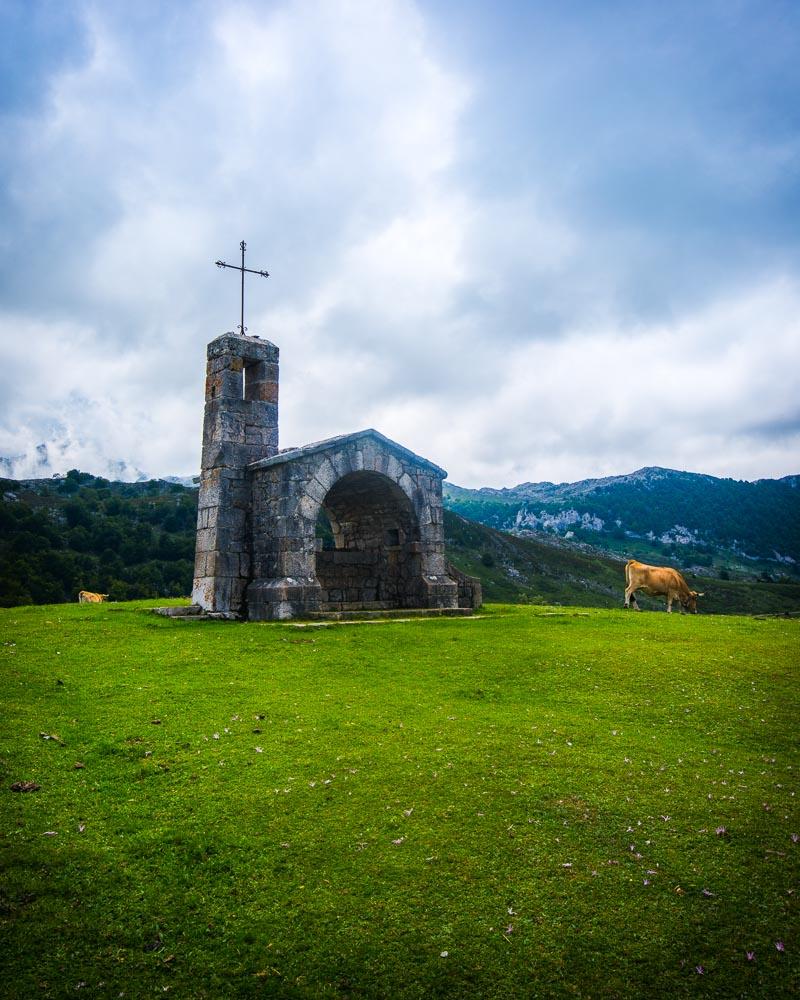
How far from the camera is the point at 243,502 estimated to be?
728 inches

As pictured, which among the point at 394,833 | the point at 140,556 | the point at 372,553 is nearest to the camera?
the point at 394,833

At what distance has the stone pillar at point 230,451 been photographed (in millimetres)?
17859

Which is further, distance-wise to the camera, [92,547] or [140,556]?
[92,547]

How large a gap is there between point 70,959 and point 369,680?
6846 millimetres

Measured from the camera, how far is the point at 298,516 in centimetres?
1755

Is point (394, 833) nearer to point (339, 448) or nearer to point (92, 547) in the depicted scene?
point (339, 448)

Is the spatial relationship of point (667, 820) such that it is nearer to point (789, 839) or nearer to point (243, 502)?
point (789, 839)

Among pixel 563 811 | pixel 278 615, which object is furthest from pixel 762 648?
pixel 278 615

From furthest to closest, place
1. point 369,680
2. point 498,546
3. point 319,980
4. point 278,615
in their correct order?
point 498,546, point 278,615, point 369,680, point 319,980

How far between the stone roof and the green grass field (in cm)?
723

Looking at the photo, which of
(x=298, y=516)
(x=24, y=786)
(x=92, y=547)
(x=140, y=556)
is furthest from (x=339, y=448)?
(x=92, y=547)

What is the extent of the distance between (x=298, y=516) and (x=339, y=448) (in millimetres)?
2276

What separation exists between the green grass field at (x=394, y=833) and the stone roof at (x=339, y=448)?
723 cm

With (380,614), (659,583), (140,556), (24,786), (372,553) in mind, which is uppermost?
(140,556)
